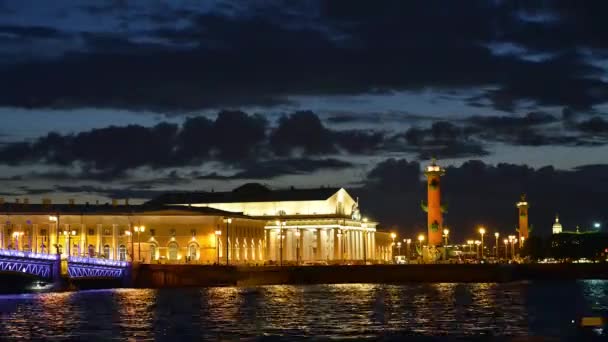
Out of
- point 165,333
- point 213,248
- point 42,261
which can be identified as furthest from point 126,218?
point 165,333

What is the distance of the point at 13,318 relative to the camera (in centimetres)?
8506

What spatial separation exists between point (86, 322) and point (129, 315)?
644 cm

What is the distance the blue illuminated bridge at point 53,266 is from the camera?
386 ft

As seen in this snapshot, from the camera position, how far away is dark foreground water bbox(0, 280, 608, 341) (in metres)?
72.9

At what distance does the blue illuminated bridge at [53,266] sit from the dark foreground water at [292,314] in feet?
8.64

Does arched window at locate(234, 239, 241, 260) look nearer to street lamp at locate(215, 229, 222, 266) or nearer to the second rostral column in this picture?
street lamp at locate(215, 229, 222, 266)

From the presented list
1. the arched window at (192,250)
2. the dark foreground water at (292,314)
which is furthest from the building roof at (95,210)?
the dark foreground water at (292,314)

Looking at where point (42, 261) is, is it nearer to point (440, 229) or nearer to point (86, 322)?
point (86, 322)

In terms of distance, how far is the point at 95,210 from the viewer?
7032 inches

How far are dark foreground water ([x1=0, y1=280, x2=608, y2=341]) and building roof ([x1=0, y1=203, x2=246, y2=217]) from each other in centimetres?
5373

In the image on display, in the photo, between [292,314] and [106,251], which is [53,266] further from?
[106,251]

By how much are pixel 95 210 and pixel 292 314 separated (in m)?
94.1

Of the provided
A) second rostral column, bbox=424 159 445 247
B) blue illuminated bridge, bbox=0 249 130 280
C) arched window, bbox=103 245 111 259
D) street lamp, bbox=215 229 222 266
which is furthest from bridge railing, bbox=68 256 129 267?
second rostral column, bbox=424 159 445 247

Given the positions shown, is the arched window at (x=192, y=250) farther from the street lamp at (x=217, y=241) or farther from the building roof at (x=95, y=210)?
the building roof at (x=95, y=210)
